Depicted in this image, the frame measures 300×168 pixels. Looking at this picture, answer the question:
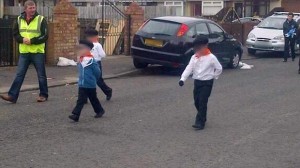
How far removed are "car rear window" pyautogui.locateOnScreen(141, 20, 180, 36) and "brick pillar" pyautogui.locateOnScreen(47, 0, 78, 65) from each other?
6.83 feet

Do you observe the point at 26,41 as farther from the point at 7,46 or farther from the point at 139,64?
the point at 139,64

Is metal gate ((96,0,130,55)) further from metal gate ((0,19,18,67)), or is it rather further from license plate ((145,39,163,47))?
metal gate ((0,19,18,67))

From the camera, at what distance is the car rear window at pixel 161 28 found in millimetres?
15867

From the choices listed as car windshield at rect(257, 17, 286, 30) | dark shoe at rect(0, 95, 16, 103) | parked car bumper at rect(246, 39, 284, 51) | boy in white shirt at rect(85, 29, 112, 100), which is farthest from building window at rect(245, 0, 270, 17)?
dark shoe at rect(0, 95, 16, 103)

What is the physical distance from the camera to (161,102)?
11.5 metres

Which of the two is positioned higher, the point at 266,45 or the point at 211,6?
the point at 211,6

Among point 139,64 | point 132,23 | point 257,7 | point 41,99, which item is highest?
point 257,7

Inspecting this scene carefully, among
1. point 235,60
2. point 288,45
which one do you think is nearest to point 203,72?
point 235,60

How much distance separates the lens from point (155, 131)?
349 inches

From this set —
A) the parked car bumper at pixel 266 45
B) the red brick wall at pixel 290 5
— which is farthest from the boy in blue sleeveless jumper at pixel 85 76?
the red brick wall at pixel 290 5

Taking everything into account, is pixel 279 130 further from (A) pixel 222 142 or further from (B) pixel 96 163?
(B) pixel 96 163

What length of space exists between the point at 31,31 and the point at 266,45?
13.3 m

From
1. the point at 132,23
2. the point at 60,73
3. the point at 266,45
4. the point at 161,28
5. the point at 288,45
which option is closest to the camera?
the point at 60,73

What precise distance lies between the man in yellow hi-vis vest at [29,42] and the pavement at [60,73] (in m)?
1.25
